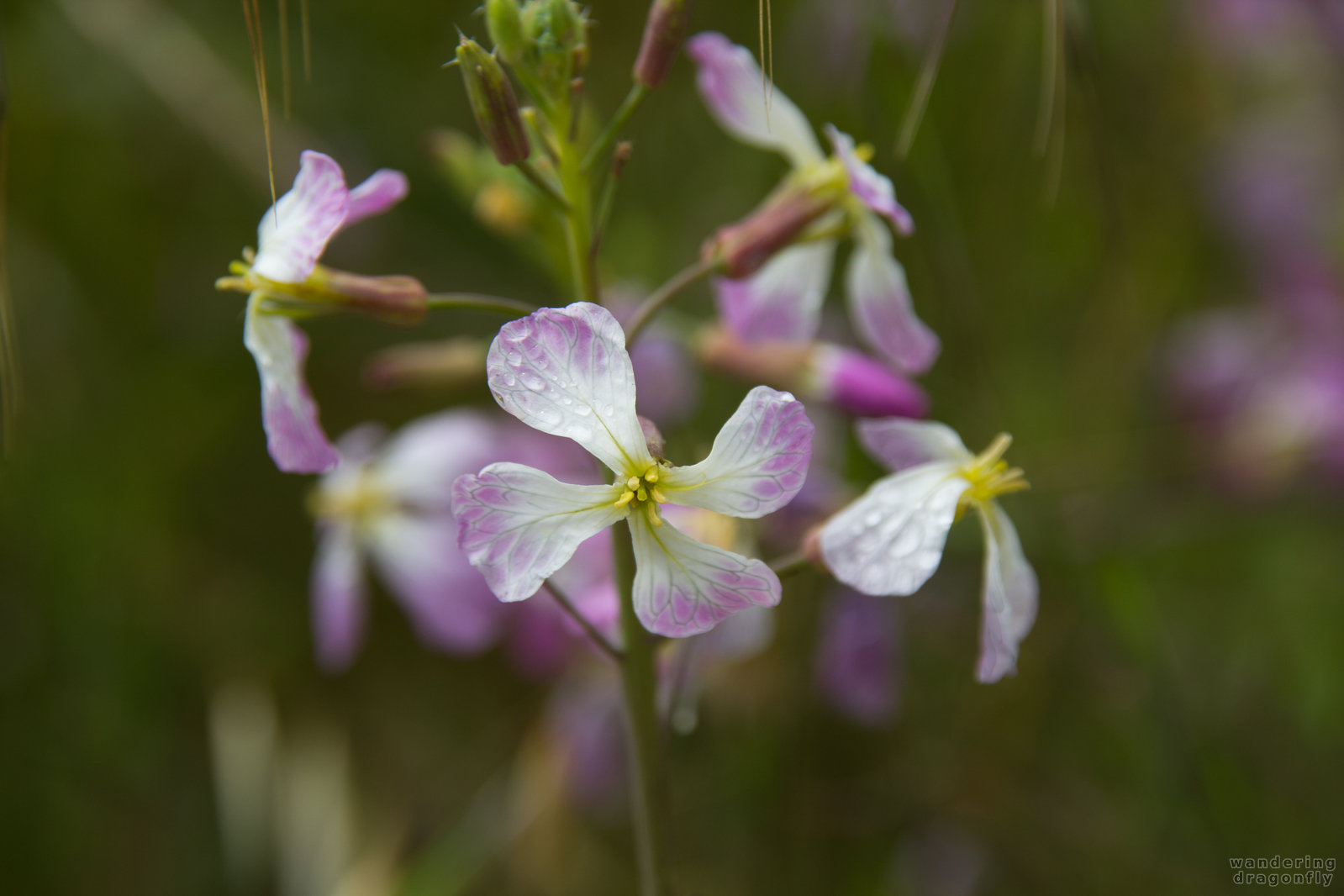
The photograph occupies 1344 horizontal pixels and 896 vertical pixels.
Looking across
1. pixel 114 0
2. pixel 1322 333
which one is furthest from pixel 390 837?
pixel 1322 333

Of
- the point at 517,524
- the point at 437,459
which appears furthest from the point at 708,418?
the point at 517,524

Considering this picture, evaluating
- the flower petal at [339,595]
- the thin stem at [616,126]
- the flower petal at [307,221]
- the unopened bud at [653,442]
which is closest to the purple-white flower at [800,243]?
the thin stem at [616,126]

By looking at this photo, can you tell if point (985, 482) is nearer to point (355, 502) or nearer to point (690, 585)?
point (690, 585)

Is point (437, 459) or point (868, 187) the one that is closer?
point (868, 187)

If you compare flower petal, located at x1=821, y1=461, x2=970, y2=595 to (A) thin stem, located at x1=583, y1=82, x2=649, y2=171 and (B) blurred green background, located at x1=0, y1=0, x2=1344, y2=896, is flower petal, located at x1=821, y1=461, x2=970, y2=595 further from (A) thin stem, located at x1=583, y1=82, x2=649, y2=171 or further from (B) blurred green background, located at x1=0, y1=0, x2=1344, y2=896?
(B) blurred green background, located at x1=0, y1=0, x2=1344, y2=896

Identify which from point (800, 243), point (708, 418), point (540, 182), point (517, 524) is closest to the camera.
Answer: point (517, 524)

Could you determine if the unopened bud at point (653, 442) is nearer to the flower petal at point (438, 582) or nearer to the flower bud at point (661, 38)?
the flower bud at point (661, 38)
